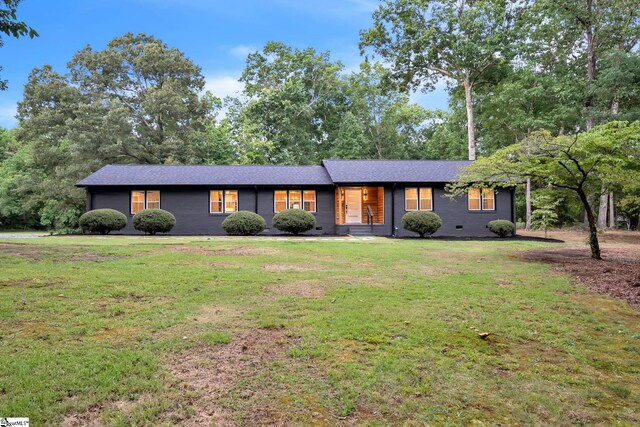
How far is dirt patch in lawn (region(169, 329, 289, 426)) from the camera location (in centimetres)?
300

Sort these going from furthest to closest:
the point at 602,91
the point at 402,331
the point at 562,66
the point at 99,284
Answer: the point at 562,66, the point at 602,91, the point at 99,284, the point at 402,331

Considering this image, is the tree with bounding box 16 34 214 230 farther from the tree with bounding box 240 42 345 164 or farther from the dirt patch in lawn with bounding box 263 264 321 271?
the dirt patch in lawn with bounding box 263 264 321 271

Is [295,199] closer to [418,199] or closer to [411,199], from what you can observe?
[411,199]

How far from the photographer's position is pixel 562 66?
100 feet

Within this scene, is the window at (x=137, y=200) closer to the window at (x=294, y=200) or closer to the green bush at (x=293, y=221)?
the window at (x=294, y=200)

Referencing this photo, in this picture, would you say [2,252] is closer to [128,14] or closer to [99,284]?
[99,284]

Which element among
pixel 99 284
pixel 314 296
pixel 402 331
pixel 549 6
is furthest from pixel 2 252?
pixel 549 6

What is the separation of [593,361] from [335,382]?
279 cm

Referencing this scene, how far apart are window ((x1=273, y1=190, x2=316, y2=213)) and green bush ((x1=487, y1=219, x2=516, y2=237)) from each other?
943 centimetres

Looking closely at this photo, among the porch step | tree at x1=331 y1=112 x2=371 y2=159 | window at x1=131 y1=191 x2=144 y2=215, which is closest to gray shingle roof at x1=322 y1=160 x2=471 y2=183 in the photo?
the porch step

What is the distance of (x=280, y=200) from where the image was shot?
2195cm

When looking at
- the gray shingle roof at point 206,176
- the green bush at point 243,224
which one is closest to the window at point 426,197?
the gray shingle roof at point 206,176

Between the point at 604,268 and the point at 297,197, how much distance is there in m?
15.1

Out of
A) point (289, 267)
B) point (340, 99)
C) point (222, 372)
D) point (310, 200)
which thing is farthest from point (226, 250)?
point (340, 99)
